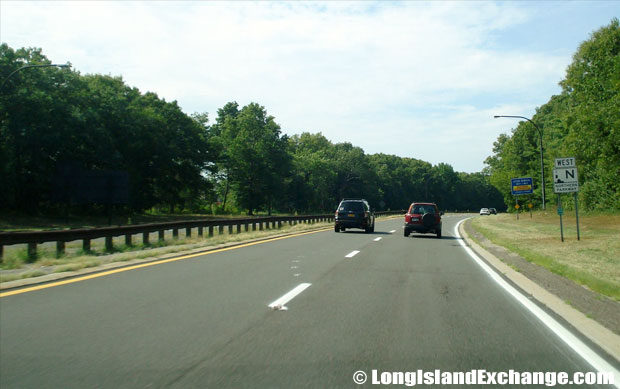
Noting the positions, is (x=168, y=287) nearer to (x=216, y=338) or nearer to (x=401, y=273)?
(x=216, y=338)

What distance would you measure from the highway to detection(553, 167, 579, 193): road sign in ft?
37.4

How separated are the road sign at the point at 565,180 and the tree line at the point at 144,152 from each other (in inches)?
1328

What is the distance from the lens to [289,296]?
319 inches

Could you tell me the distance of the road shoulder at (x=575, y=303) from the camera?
5.79 meters

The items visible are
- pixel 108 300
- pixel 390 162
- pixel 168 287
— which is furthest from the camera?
pixel 390 162


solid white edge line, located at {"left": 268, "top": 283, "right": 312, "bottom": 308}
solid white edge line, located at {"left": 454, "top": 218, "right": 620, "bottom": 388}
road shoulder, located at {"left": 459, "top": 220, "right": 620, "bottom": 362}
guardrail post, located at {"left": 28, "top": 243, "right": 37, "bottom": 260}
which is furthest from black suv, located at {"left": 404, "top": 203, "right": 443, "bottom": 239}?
guardrail post, located at {"left": 28, "top": 243, "right": 37, "bottom": 260}

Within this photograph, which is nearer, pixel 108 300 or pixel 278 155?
pixel 108 300

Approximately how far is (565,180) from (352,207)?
11.7 meters

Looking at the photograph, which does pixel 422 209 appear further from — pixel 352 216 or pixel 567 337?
pixel 567 337

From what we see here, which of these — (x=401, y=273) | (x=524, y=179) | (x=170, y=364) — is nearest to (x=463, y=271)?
(x=401, y=273)

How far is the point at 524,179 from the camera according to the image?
5438 cm

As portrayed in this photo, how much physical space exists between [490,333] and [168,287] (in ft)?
17.3

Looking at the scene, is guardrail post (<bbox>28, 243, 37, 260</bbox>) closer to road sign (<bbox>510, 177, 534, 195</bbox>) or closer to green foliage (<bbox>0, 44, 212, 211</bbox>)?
green foliage (<bbox>0, 44, 212, 211</bbox>)

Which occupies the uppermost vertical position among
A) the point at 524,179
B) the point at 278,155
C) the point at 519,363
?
the point at 278,155
